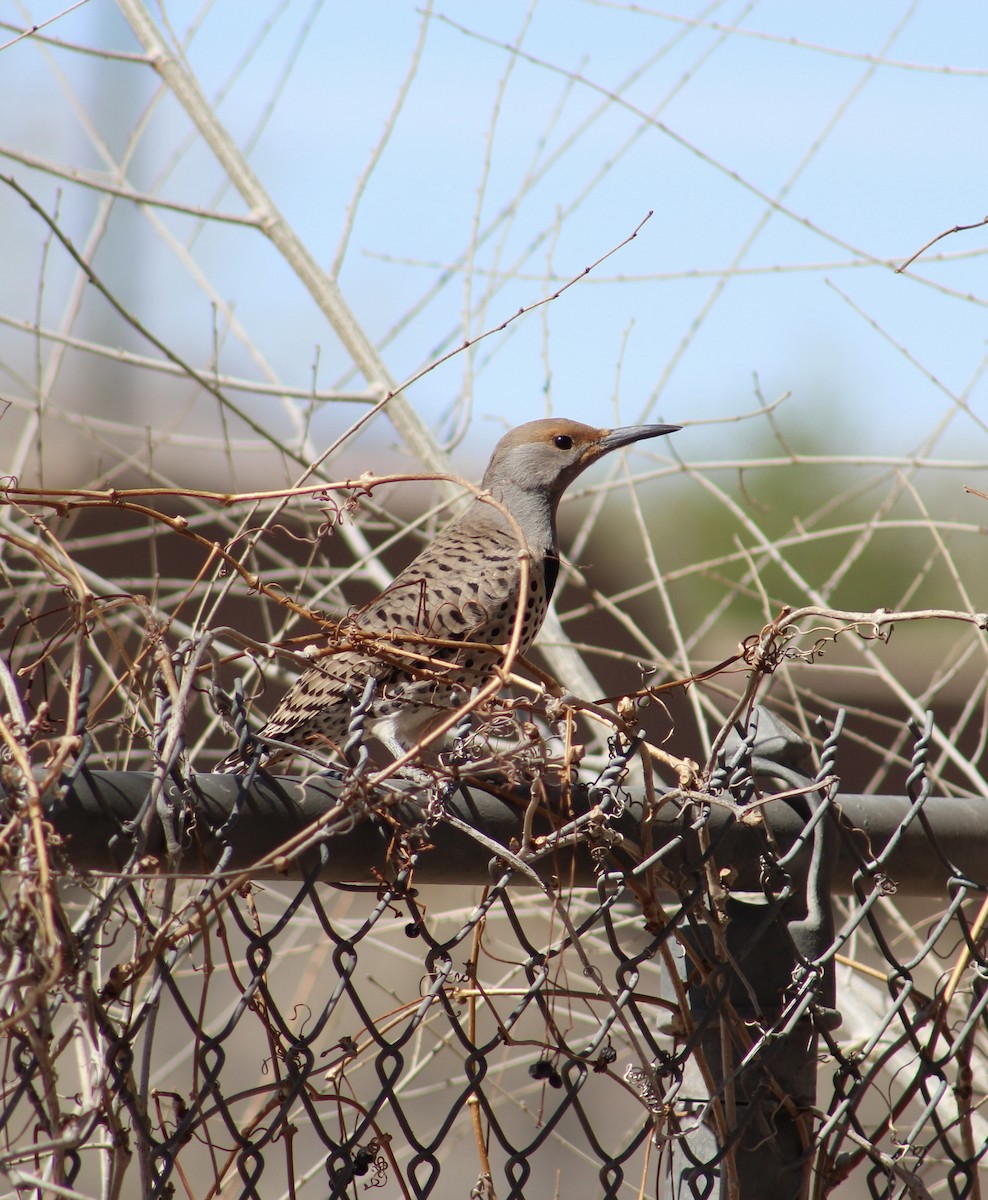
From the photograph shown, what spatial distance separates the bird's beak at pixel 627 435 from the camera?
3973 millimetres

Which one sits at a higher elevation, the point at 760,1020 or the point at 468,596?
the point at 468,596

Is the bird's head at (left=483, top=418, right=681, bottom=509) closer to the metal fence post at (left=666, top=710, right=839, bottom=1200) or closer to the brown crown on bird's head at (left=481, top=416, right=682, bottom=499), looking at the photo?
the brown crown on bird's head at (left=481, top=416, right=682, bottom=499)

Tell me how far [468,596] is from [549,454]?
1.03 m

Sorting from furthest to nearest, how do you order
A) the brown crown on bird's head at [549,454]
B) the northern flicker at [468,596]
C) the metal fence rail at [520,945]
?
the brown crown on bird's head at [549,454], the northern flicker at [468,596], the metal fence rail at [520,945]

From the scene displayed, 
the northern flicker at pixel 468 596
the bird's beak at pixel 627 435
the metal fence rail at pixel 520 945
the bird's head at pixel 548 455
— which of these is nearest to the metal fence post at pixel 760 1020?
the metal fence rail at pixel 520 945

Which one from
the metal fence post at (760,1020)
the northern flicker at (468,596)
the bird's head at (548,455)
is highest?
Result: the bird's head at (548,455)

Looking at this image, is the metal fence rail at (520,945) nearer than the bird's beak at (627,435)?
Yes

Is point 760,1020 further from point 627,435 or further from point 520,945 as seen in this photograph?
point 627,435

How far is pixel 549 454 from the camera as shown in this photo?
14.4 ft

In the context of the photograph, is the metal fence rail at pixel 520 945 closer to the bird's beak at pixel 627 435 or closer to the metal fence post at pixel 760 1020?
the metal fence post at pixel 760 1020

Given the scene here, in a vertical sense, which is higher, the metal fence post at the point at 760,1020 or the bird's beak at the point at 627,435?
the bird's beak at the point at 627,435

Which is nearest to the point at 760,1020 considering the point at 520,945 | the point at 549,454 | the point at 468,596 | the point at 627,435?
the point at 520,945

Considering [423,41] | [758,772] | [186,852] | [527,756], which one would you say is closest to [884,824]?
[758,772]

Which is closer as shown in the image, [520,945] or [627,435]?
[520,945]
